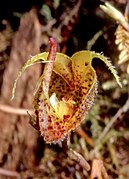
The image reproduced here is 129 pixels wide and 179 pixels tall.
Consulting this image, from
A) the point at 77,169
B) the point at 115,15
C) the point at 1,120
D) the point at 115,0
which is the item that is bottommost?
the point at 77,169

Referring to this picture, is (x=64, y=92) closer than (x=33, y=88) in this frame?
Yes

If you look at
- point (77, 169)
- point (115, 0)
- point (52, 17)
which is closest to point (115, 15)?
point (115, 0)

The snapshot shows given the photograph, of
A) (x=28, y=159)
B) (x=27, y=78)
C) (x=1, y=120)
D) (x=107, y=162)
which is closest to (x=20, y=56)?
(x=27, y=78)

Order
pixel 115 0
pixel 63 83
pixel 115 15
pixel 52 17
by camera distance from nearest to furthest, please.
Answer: pixel 63 83, pixel 115 15, pixel 115 0, pixel 52 17

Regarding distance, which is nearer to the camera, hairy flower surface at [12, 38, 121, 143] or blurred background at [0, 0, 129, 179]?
hairy flower surface at [12, 38, 121, 143]

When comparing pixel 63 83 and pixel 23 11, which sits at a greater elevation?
pixel 23 11

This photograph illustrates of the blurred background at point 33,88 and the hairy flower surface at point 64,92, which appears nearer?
the hairy flower surface at point 64,92

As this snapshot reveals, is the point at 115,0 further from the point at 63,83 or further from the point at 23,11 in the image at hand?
the point at 63,83

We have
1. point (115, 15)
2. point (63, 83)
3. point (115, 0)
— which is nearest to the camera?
point (63, 83)

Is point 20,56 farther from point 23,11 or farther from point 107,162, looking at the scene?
point 107,162

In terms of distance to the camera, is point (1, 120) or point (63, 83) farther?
point (1, 120)
